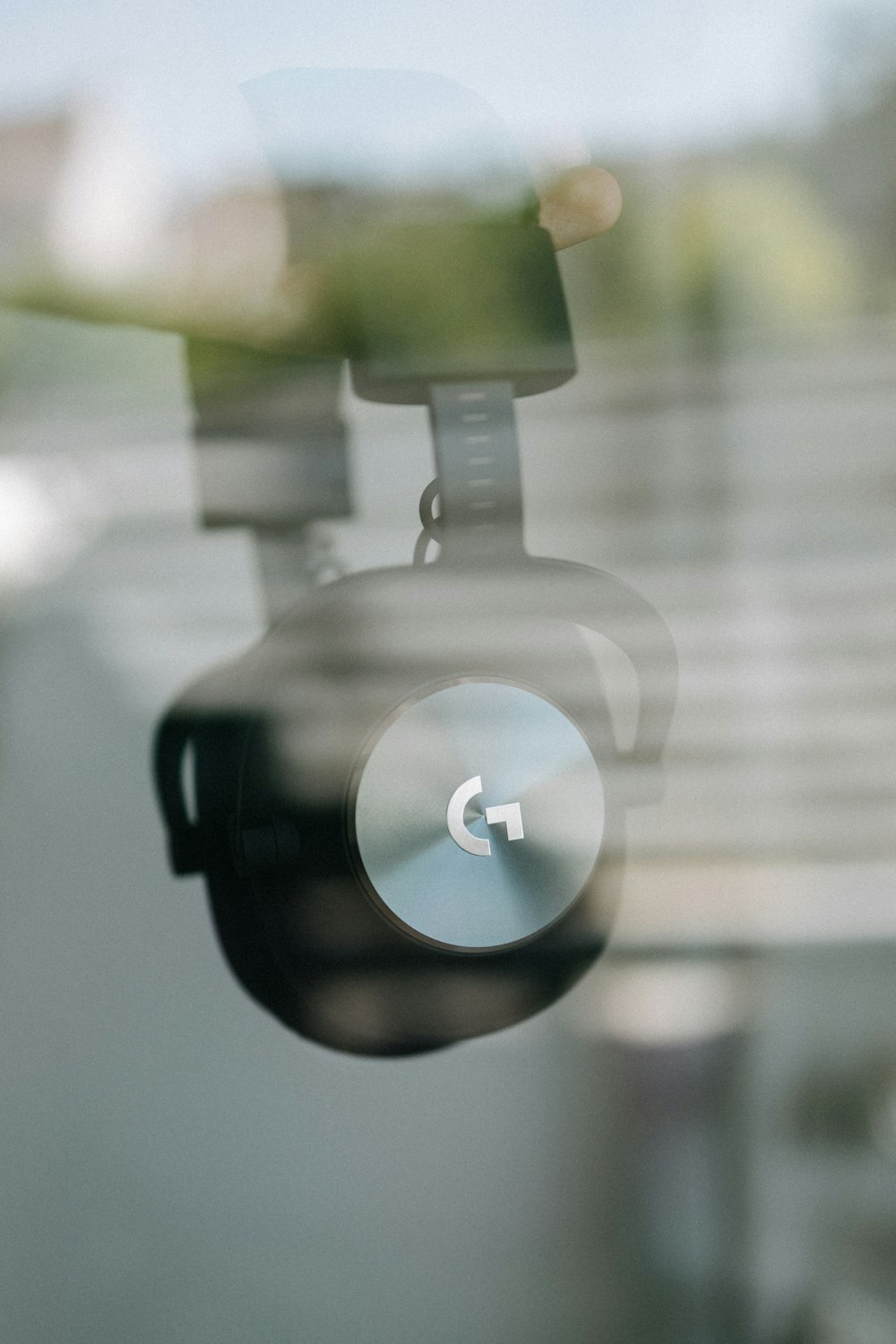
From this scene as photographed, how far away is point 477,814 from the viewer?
2.59ft

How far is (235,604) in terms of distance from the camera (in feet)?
3.49

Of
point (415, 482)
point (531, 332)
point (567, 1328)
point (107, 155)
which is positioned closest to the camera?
point (531, 332)

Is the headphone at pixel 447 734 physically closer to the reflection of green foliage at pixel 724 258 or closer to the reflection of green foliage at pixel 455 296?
the reflection of green foliage at pixel 455 296

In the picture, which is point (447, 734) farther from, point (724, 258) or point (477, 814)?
point (724, 258)

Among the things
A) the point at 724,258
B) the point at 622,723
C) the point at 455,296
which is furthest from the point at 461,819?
→ the point at 724,258

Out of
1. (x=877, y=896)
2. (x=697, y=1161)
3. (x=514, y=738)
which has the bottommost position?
(x=697, y=1161)

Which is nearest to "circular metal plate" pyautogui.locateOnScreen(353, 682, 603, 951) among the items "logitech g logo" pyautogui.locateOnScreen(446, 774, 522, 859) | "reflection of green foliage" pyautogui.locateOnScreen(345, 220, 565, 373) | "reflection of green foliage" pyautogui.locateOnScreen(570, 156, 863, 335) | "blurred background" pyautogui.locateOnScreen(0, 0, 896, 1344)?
"logitech g logo" pyautogui.locateOnScreen(446, 774, 522, 859)

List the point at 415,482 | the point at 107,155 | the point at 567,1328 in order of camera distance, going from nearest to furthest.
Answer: the point at 107,155 → the point at 415,482 → the point at 567,1328

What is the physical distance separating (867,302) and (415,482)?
0.54 meters

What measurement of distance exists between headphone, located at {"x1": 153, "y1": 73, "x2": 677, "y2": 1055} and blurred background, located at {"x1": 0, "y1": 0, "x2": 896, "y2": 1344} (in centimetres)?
14

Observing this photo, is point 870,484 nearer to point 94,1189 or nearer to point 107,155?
point 107,155

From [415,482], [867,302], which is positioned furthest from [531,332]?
[867,302]

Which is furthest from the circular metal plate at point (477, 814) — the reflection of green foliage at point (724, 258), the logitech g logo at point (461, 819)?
the reflection of green foliage at point (724, 258)

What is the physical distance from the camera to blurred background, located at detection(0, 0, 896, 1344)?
3.23 ft
